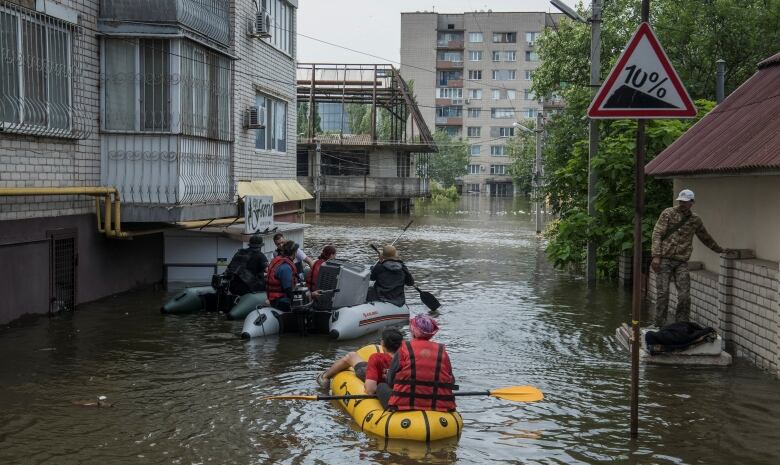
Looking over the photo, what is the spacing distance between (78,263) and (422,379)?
9.32 meters

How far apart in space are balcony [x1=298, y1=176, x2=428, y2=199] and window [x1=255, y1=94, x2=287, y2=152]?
35.4m

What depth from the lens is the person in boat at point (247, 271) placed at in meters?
16.2

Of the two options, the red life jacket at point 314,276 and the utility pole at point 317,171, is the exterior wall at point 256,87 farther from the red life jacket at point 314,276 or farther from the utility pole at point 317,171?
the utility pole at point 317,171

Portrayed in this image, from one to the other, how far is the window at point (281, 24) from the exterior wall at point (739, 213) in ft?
41.9

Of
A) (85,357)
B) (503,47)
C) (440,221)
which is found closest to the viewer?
(85,357)

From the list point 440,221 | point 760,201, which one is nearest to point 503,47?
point 440,221

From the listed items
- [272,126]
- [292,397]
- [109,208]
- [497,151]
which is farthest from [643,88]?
[497,151]

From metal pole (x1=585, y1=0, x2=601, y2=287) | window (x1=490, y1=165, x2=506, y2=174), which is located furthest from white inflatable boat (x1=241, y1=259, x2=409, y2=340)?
window (x1=490, y1=165, x2=506, y2=174)

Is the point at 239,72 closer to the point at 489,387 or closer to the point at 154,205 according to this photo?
the point at 154,205

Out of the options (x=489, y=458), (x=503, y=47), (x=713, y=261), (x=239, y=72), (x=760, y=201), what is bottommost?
(x=489, y=458)

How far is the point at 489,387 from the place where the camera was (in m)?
11.1

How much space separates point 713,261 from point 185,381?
8747mm

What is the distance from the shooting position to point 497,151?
113750 millimetres

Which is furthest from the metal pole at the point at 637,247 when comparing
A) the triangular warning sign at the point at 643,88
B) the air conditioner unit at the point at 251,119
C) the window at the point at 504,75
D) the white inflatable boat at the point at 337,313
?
the window at the point at 504,75
